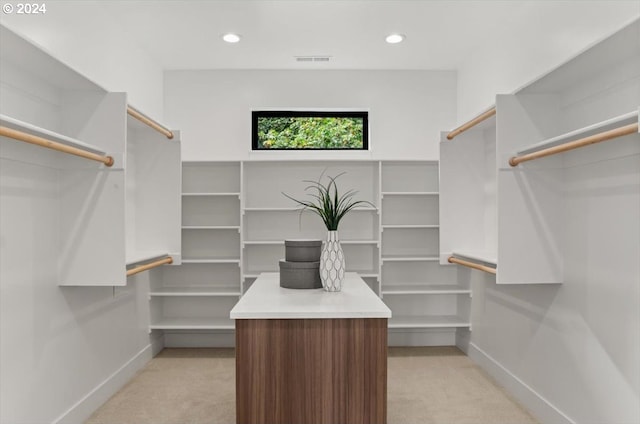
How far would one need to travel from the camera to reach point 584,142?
80.7 inches

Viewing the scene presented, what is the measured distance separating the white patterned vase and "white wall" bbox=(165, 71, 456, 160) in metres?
2.04

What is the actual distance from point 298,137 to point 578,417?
3182 millimetres

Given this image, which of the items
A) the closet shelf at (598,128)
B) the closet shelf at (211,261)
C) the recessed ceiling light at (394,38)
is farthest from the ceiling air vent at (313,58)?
the closet shelf at (598,128)

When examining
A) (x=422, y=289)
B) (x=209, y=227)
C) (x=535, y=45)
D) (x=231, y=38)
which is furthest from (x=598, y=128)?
(x=209, y=227)

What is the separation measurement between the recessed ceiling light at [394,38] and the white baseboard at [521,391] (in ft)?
8.63

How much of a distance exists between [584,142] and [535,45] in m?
1.28

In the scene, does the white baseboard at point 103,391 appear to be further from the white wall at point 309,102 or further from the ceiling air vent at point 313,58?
the ceiling air vent at point 313,58

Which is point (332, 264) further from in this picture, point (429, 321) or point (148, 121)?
point (429, 321)

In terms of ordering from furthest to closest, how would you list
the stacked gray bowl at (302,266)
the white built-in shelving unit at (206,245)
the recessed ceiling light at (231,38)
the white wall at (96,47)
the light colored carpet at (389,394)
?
the white built-in shelving unit at (206,245) → the recessed ceiling light at (231,38) → the light colored carpet at (389,394) → the stacked gray bowl at (302,266) → the white wall at (96,47)

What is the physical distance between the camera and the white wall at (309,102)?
450 centimetres

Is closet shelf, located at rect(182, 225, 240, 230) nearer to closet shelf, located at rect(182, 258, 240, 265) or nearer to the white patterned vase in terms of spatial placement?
closet shelf, located at rect(182, 258, 240, 265)

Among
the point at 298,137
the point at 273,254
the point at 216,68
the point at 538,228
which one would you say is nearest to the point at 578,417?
the point at 538,228

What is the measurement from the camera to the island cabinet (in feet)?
6.89

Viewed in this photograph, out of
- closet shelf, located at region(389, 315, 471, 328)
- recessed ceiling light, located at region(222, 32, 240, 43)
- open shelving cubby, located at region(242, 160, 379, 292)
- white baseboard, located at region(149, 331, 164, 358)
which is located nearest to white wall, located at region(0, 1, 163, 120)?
recessed ceiling light, located at region(222, 32, 240, 43)
